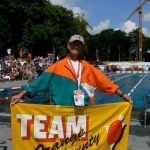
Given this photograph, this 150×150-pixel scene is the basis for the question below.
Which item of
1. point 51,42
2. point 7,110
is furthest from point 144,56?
point 7,110

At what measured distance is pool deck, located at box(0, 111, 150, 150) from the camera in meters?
8.80

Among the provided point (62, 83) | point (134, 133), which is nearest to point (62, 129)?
point (62, 83)

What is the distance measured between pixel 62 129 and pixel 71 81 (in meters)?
0.63

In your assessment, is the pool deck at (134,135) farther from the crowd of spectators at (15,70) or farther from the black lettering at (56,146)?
the crowd of spectators at (15,70)

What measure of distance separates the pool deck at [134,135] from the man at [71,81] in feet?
9.31

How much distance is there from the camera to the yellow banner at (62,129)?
5.86m

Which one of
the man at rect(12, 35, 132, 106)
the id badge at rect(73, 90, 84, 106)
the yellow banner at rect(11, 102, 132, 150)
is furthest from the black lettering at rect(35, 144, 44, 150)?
the id badge at rect(73, 90, 84, 106)

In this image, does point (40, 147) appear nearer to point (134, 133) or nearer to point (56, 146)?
point (56, 146)

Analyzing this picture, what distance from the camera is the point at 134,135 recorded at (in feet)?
32.9

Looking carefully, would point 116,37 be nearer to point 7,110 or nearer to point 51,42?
point 51,42

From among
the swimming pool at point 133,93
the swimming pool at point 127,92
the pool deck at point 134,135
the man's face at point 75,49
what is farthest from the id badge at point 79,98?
the swimming pool at point 133,93

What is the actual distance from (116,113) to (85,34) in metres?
118

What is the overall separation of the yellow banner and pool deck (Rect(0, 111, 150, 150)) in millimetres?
2699

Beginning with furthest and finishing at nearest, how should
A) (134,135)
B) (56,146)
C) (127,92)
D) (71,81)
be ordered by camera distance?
(127,92)
(134,135)
(71,81)
(56,146)
